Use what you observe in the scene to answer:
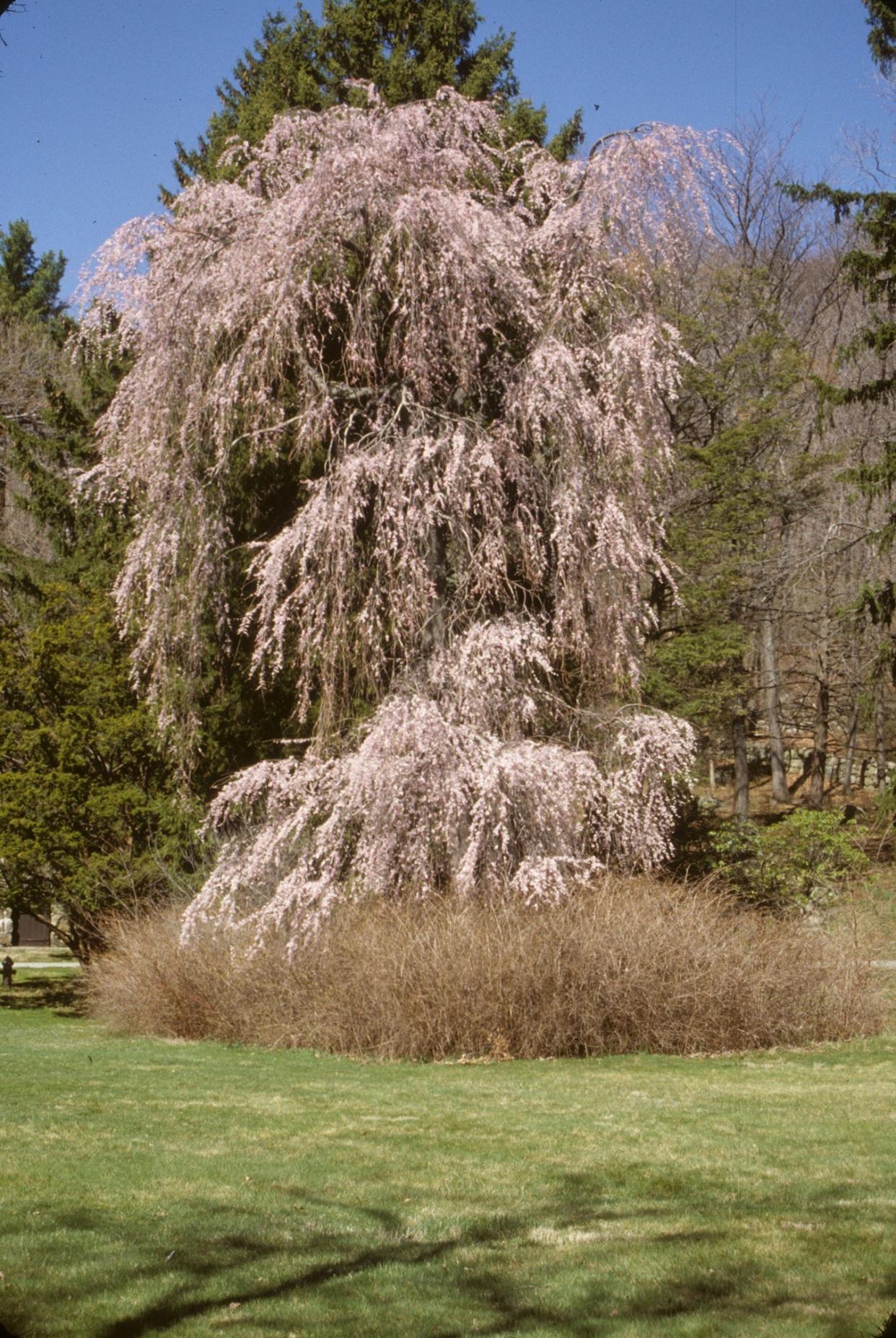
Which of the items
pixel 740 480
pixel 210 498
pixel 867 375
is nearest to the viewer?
pixel 210 498

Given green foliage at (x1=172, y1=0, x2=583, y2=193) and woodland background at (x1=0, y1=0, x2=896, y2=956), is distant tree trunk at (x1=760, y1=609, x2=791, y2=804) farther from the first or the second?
green foliage at (x1=172, y1=0, x2=583, y2=193)

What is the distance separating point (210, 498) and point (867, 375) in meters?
21.8

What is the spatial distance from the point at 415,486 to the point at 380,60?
11.5 metres

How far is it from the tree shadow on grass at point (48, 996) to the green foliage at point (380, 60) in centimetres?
1324

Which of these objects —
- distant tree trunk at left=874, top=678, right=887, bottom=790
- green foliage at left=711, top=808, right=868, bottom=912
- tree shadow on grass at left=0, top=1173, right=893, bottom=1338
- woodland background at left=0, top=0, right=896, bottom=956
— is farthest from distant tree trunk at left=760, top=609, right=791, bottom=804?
tree shadow on grass at left=0, top=1173, right=893, bottom=1338

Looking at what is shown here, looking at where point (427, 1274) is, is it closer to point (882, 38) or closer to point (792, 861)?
point (882, 38)

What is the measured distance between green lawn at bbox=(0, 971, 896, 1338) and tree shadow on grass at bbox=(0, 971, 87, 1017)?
8.77 m

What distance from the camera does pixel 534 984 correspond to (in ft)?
41.3

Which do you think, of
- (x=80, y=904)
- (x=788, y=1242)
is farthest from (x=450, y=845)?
(x=788, y=1242)

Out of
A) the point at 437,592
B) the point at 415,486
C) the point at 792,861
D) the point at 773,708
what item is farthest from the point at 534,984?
the point at 773,708

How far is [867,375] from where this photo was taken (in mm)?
32906

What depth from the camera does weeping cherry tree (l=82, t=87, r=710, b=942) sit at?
14484 millimetres

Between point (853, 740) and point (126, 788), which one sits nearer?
point (126, 788)

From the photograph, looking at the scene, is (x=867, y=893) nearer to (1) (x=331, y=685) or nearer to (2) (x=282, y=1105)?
(1) (x=331, y=685)
